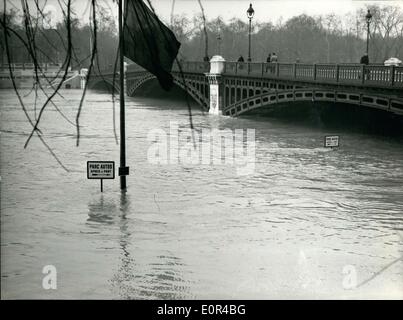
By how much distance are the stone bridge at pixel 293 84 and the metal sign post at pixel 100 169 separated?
263cm

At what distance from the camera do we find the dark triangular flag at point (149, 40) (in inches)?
88.4

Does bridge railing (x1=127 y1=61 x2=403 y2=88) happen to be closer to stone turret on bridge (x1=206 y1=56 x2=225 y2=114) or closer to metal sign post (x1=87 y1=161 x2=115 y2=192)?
stone turret on bridge (x1=206 y1=56 x2=225 y2=114)

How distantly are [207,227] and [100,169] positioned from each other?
3172mm

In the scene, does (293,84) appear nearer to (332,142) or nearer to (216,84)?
(332,142)

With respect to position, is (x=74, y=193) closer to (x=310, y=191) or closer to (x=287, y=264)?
(x=310, y=191)

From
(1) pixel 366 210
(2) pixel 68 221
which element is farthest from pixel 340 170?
(2) pixel 68 221

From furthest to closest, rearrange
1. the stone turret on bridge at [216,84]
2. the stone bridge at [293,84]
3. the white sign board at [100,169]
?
1. the stone turret on bridge at [216,84]
2. the stone bridge at [293,84]
3. the white sign board at [100,169]

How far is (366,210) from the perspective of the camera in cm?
1536

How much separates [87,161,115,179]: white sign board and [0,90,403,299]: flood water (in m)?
0.76

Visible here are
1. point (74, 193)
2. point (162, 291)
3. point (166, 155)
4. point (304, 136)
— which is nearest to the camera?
point (162, 291)

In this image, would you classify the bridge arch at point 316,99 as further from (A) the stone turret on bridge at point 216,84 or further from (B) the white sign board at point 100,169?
(B) the white sign board at point 100,169

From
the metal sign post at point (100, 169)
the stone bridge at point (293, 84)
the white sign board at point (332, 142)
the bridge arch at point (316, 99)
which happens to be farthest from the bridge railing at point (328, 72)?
the metal sign post at point (100, 169)

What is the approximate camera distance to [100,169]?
1515 cm
